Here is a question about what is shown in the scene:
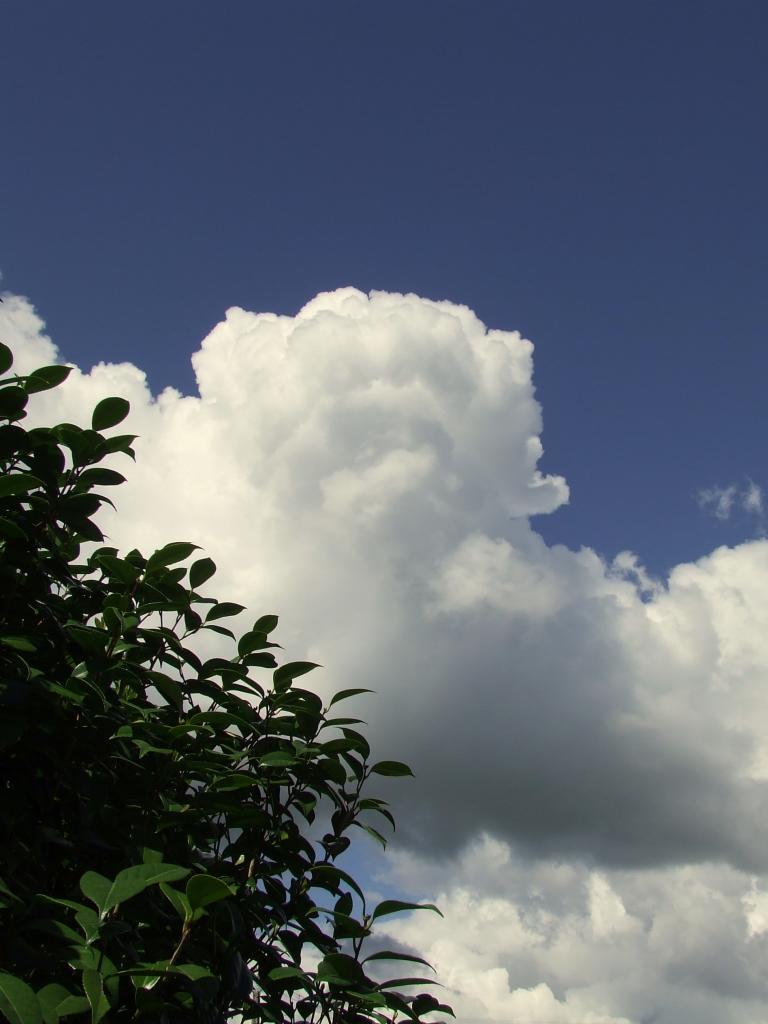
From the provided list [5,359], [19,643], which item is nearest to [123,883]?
[19,643]

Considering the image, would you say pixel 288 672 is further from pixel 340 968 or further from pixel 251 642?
pixel 340 968

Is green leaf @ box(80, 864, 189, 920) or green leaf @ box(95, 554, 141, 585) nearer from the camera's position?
green leaf @ box(80, 864, 189, 920)

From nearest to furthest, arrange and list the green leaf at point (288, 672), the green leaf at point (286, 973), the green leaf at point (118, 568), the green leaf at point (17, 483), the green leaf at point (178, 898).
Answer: the green leaf at point (178, 898) < the green leaf at point (286, 973) < the green leaf at point (17, 483) < the green leaf at point (118, 568) < the green leaf at point (288, 672)

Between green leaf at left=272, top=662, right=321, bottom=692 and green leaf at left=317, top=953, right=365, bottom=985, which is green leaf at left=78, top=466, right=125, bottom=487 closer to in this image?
green leaf at left=272, top=662, right=321, bottom=692

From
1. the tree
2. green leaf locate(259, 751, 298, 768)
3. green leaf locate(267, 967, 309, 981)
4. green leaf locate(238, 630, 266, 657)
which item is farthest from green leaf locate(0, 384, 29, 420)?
green leaf locate(267, 967, 309, 981)

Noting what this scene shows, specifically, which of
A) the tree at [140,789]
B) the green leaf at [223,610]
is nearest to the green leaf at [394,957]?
the tree at [140,789]

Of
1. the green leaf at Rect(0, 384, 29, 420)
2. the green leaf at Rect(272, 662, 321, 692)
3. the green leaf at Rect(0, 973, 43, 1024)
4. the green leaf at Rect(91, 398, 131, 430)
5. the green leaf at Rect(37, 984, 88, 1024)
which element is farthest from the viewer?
the green leaf at Rect(272, 662, 321, 692)

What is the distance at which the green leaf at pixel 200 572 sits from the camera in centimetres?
352

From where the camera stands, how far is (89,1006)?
2.06m

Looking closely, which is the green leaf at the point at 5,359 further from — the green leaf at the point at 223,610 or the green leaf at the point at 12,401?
the green leaf at the point at 223,610

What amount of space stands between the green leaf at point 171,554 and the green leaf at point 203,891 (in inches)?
52.6

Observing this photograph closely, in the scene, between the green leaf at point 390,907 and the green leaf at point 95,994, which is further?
the green leaf at point 390,907

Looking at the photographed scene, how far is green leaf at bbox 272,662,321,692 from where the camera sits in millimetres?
3422

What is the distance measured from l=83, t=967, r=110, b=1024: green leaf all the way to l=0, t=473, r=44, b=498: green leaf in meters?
1.38
